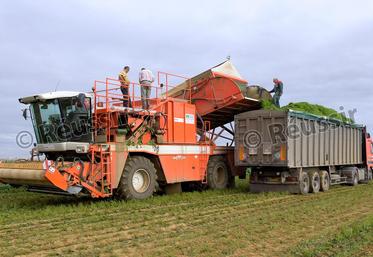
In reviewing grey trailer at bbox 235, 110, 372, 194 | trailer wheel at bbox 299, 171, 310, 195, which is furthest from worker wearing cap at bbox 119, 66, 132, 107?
trailer wheel at bbox 299, 171, 310, 195

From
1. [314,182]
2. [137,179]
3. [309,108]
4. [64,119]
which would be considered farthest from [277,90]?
[64,119]

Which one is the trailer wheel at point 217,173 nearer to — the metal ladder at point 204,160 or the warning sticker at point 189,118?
the metal ladder at point 204,160

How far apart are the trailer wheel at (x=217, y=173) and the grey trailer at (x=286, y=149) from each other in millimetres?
870

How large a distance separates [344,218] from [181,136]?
6.25 metres

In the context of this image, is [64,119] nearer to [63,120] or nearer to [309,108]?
[63,120]

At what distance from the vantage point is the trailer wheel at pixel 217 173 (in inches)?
589

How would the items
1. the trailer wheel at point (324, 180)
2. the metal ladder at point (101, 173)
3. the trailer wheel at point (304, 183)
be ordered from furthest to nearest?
the trailer wheel at point (324, 180) → the trailer wheel at point (304, 183) → the metal ladder at point (101, 173)

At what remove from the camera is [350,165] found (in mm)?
18875

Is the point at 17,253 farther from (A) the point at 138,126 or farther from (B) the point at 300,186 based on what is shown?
(B) the point at 300,186

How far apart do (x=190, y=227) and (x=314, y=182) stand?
7.97 metres

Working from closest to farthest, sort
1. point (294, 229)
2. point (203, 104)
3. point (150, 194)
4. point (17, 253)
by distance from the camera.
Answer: point (17, 253) < point (294, 229) < point (150, 194) < point (203, 104)

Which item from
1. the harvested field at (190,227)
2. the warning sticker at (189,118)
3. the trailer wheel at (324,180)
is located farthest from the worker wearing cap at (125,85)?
the trailer wheel at (324,180)

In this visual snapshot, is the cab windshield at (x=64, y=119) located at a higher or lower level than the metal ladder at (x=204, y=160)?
higher

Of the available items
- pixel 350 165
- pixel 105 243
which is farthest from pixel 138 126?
pixel 350 165
